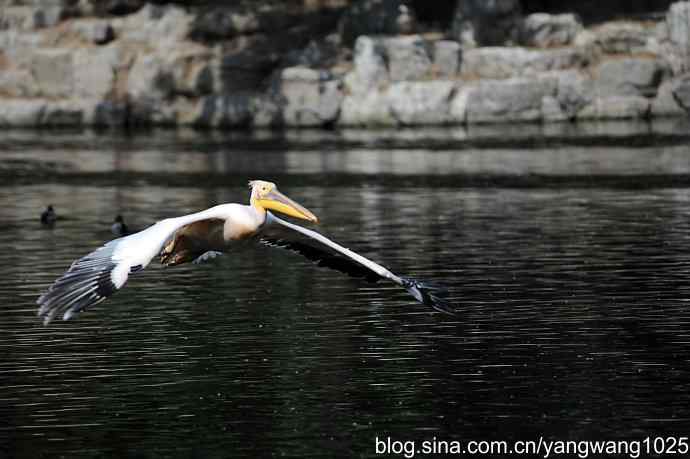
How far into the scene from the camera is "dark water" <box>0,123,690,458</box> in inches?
464

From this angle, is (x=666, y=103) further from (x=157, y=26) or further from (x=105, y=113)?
(x=105, y=113)

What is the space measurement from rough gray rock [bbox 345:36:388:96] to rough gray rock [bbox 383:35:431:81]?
1.02 ft

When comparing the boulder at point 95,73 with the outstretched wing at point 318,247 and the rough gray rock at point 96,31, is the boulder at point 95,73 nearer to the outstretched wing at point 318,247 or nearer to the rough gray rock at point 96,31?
the rough gray rock at point 96,31

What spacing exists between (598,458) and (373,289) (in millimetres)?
8310

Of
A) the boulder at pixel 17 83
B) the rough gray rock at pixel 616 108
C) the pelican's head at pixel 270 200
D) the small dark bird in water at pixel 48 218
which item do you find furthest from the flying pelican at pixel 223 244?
the boulder at pixel 17 83

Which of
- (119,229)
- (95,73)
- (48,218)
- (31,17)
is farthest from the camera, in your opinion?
(31,17)

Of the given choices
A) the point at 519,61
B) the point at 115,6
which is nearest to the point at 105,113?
the point at 115,6

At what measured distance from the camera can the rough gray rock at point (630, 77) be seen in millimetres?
48250

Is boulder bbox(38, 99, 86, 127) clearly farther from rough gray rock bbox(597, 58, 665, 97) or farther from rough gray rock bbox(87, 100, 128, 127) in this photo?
rough gray rock bbox(597, 58, 665, 97)

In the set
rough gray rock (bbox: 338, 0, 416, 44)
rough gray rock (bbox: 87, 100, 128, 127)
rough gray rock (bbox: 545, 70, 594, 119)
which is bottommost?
rough gray rock (bbox: 87, 100, 128, 127)

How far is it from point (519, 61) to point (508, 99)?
132 centimetres

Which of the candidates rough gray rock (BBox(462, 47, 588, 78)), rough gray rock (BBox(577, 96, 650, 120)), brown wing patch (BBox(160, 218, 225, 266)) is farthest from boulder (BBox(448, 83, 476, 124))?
brown wing patch (BBox(160, 218, 225, 266))

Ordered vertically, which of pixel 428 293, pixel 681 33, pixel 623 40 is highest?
pixel 428 293

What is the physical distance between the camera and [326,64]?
175ft
